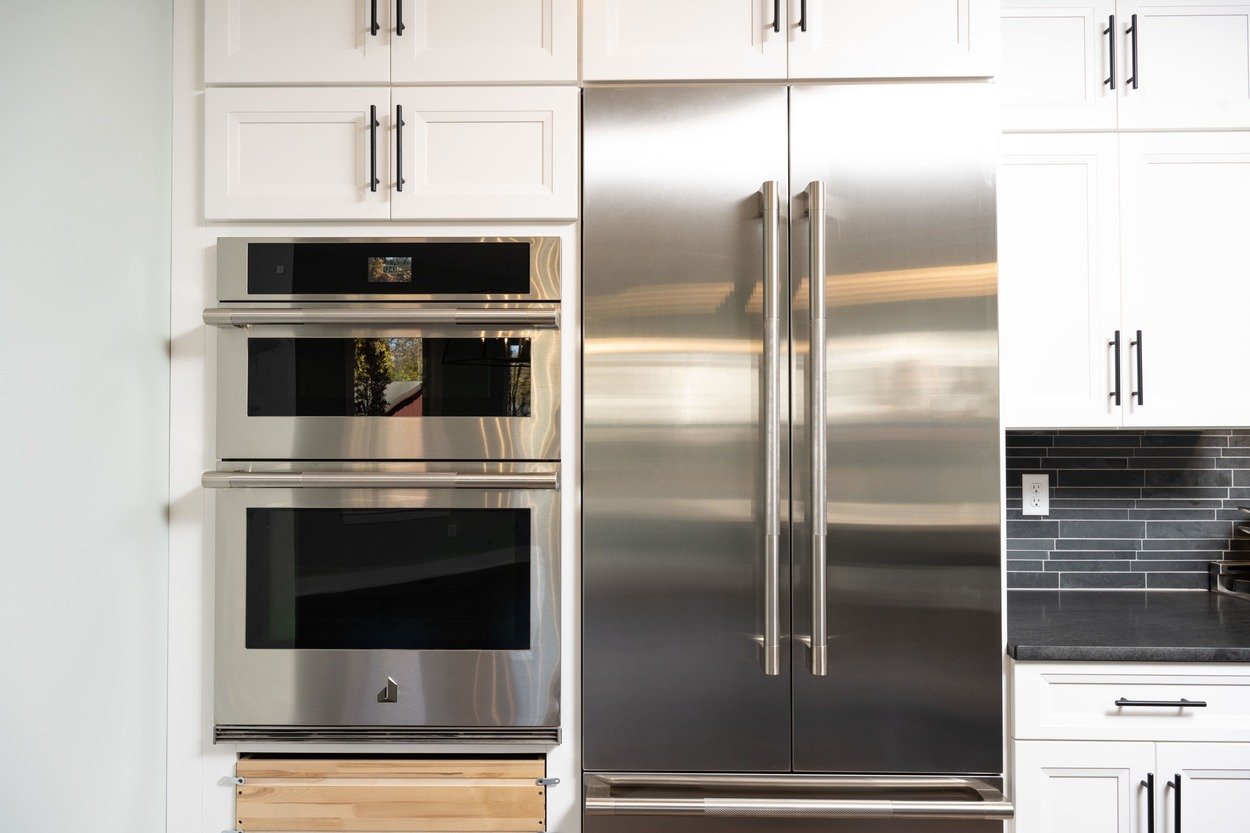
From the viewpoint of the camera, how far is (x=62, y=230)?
1.32m

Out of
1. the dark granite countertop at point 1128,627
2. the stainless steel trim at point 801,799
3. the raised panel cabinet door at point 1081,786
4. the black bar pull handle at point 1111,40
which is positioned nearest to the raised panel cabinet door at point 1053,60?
the black bar pull handle at point 1111,40

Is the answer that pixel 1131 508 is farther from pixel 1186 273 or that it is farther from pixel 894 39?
pixel 894 39

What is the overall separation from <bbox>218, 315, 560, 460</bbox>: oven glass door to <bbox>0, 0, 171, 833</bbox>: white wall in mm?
220

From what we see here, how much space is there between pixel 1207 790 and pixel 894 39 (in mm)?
1707

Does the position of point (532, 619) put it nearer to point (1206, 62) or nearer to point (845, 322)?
point (845, 322)

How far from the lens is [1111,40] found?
179 cm

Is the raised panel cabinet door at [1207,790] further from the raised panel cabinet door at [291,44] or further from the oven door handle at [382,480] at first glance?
the raised panel cabinet door at [291,44]

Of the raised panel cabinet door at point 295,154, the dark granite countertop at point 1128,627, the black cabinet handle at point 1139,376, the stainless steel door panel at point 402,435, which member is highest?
the raised panel cabinet door at point 295,154

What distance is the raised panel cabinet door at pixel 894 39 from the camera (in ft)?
5.24

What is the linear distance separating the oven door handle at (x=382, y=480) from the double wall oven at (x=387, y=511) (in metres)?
0.03

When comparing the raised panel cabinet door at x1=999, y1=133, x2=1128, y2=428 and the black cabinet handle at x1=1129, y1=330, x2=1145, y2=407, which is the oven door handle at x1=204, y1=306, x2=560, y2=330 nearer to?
the raised panel cabinet door at x1=999, y1=133, x2=1128, y2=428

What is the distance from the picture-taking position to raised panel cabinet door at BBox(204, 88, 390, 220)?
1.61 meters

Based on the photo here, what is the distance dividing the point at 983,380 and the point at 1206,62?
1.00 metres

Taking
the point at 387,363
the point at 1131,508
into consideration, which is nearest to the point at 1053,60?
the point at 1131,508
